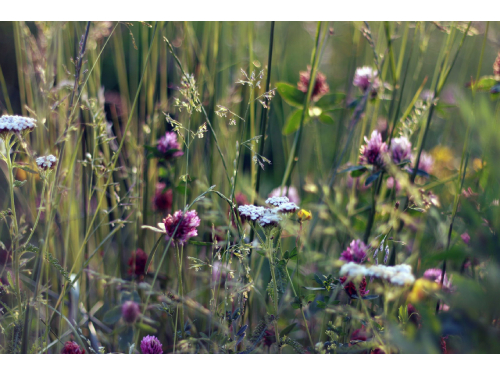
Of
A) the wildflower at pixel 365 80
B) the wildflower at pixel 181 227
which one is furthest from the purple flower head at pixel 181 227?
the wildflower at pixel 365 80

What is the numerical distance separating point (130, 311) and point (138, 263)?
142mm

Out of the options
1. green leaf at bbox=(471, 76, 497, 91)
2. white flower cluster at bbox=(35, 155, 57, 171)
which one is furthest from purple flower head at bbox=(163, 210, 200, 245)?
green leaf at bbox=(471, 76, 497, 91)

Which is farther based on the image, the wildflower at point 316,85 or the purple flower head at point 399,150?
the wildflower at point 316,85

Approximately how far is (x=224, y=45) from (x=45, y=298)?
2.36 ft

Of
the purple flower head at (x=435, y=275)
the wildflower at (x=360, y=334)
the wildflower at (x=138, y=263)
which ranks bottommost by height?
the wildflower at (x=360, y=334)

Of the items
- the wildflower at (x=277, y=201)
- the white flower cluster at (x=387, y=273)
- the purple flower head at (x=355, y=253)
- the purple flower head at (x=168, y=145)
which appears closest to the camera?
the white flower cluster at (x=387, y=273)

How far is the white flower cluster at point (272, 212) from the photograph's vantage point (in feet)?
1.99

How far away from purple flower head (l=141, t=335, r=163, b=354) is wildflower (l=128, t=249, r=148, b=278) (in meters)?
0.15

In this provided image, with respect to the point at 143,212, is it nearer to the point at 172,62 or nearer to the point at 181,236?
the point at 181,236

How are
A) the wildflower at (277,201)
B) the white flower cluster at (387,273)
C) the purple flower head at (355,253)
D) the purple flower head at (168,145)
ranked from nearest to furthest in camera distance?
the white flower cluster at (387,273)
the wildflower at (277,201)
the purple flower head at (355,253)
the purple flower head at (168,145)

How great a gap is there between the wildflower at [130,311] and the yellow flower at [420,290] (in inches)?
19.8

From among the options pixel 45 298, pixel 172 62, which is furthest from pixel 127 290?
pixel 172 62

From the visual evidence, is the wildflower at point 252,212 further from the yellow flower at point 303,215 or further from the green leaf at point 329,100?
the green leaf at point 329,100

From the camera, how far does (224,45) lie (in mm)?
960
